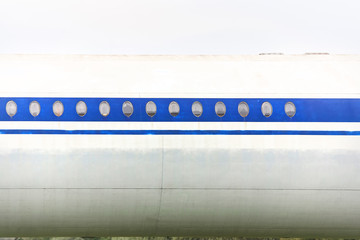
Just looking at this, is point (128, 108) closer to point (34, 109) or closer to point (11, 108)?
point (34, 109)

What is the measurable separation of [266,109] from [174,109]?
2403 millimetres

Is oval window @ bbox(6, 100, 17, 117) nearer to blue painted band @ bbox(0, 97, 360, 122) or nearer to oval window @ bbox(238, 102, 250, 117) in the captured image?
blue painted band @ bbox(0, 97, 360, 122)

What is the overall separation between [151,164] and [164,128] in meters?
0.96

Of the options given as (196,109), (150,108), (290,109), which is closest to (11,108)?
(150,108)

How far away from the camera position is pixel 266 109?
19.1 m

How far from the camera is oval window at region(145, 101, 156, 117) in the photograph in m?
18.6

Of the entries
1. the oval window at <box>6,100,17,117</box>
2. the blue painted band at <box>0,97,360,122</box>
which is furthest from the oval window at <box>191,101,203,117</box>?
the oval window at <box>6,100,17,117</box>

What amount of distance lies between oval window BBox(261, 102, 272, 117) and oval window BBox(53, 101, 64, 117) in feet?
16.8

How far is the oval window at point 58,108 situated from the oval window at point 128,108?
5.06 ft

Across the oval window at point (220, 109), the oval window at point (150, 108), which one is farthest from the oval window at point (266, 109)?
the oval window at point (150, 108)
